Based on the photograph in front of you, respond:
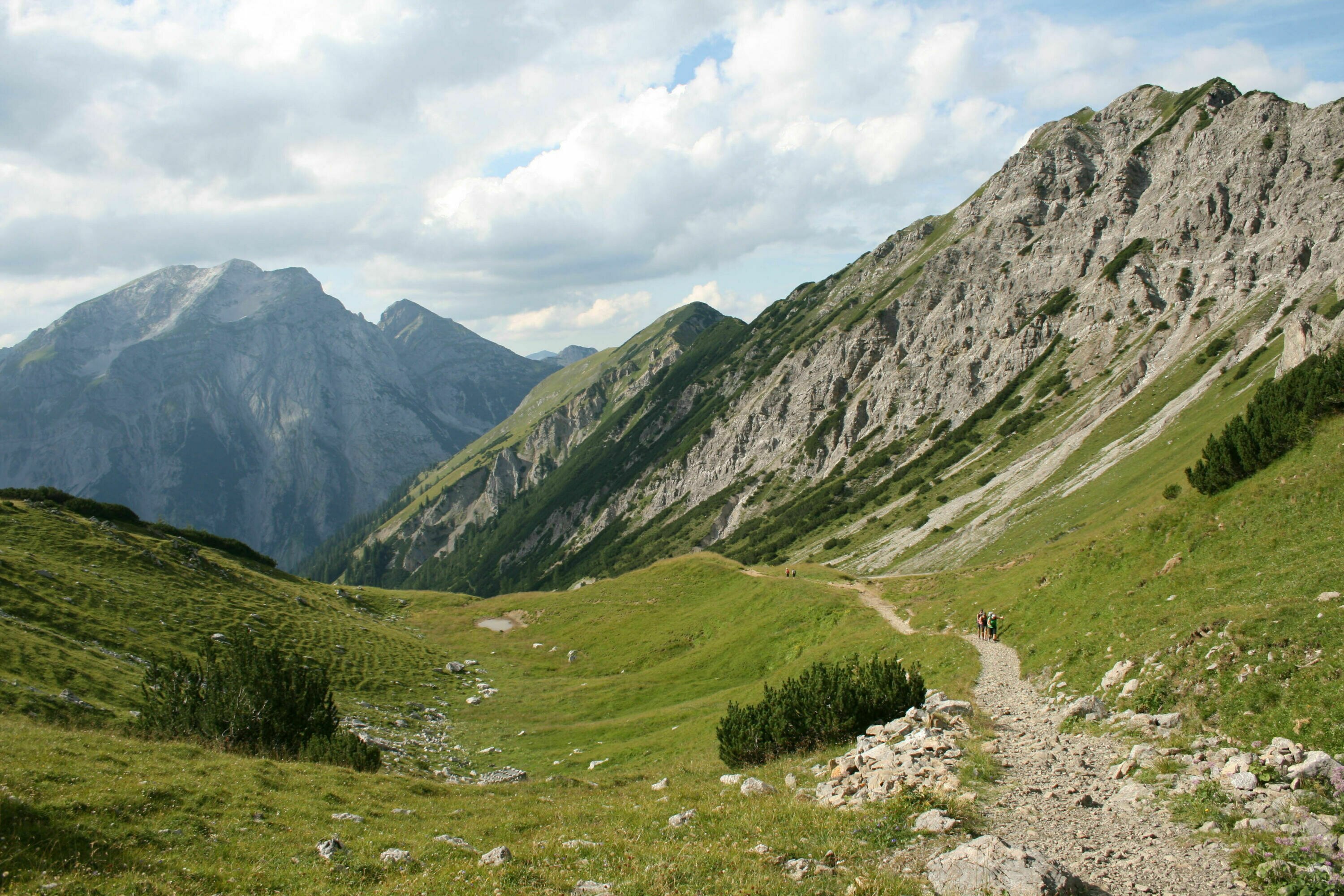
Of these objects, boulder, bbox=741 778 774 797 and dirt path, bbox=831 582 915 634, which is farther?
dirt path, bbox=831 582 915 634

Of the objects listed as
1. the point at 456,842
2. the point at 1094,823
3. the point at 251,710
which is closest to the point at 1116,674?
the point at 1094,823

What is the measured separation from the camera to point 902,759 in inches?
648

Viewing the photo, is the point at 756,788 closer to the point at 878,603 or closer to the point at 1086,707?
the point at 1086,707

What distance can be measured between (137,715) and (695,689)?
31606 millimetres

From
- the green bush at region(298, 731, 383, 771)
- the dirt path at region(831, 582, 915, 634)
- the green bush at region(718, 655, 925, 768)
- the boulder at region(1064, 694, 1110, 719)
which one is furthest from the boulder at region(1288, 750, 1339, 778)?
the dirt path at region(831, 582, 915, 634)

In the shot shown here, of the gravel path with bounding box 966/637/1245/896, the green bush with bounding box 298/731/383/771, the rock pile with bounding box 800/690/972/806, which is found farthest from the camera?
the green bush with bounding box 298/731/383/771

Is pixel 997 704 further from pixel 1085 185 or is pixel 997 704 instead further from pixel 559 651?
pixel 1085 185

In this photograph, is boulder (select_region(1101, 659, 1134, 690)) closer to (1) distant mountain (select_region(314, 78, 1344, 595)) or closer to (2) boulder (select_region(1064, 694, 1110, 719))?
(2) boulder (select_region(1064, 694, 1110, 719))

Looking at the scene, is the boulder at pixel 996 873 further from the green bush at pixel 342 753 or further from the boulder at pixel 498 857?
the green bush at pixel 342 753

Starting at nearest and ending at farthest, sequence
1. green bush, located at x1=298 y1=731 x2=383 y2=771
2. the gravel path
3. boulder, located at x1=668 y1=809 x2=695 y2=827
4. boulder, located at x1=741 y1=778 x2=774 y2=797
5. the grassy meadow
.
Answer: the gravel path, the grassy meadow, boulder, located at x1=668 y1=809 x2=695 y2=827, boulder, located at x1=741 y1=778 x2=774 y2=797, green bush, located at x1=298 y1=731 x2=383 y2=771

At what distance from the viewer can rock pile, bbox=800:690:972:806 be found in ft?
49.0

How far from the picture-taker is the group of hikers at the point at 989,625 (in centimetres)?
3291

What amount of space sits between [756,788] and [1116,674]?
37.4 ft

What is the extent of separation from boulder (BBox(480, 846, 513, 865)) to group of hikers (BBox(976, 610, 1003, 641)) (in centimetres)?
2731
